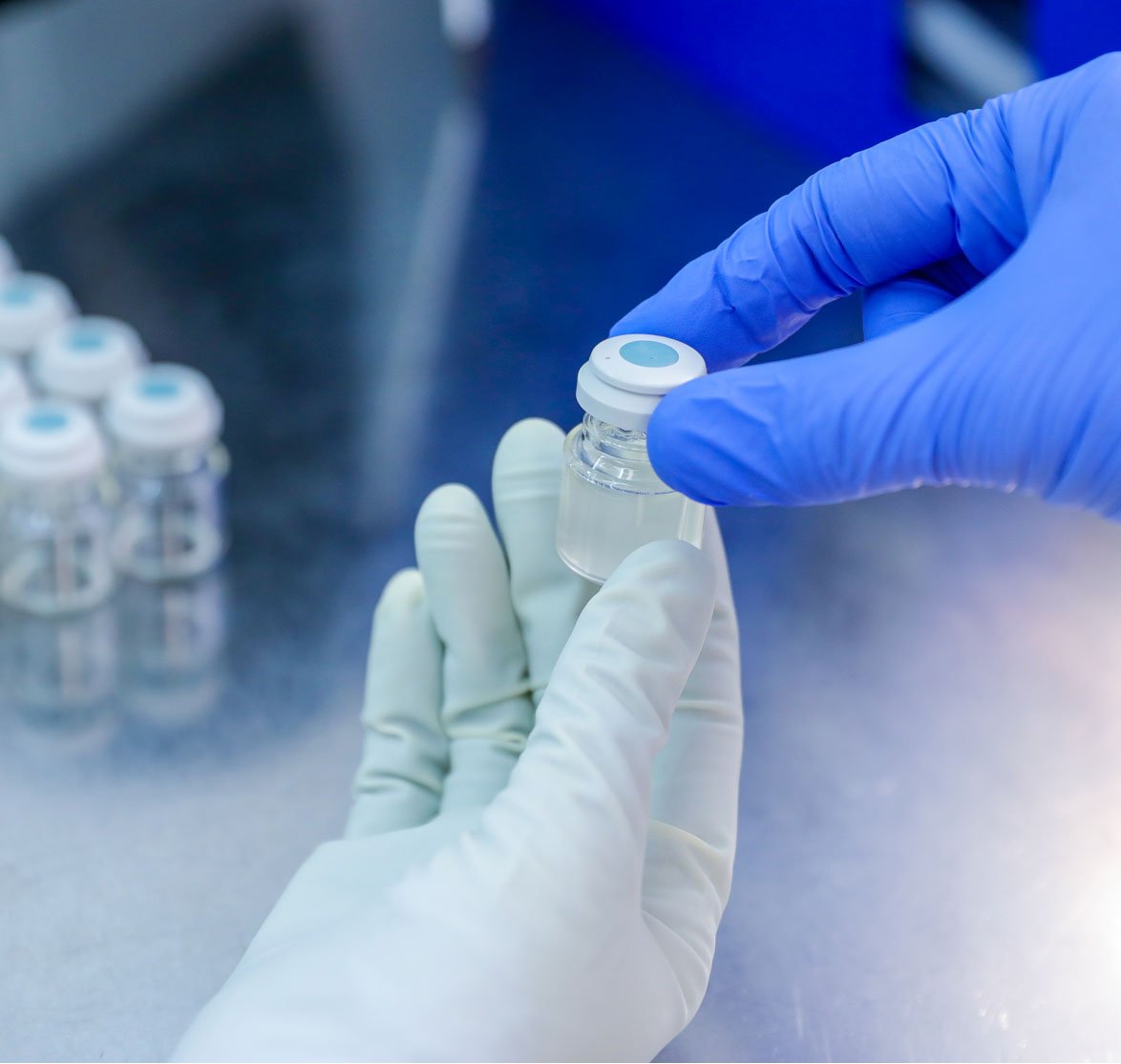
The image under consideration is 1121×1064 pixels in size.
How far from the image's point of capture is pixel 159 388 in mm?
1241

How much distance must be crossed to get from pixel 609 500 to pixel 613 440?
4cm

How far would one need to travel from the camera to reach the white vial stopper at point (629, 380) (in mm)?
766

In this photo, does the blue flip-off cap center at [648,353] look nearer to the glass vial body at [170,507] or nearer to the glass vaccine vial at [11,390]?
the glass vial body at [170,507]

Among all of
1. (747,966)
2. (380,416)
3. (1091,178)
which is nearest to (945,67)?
(380,416)

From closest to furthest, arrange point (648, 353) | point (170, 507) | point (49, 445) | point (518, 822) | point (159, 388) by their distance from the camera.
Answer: point (518, 822), point (648, 353), point (49, 445), point (159, 388), point (170, 507)

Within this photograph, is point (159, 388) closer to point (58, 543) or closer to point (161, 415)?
point (161, 415)

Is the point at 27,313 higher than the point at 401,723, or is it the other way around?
the point at 27,313

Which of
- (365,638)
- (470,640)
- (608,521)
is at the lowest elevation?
(365,638)

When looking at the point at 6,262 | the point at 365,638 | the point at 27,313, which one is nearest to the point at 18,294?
the point at 27,313

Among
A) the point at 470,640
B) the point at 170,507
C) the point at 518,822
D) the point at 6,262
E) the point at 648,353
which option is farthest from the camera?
the point at 6,262

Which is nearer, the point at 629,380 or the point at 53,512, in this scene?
the point at 629,380

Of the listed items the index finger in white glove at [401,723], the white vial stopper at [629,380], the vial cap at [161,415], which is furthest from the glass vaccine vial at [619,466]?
the vial cap at [161,415]

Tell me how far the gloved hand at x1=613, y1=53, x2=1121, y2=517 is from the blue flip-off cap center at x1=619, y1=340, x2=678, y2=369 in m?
0.05

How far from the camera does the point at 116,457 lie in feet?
4.38
